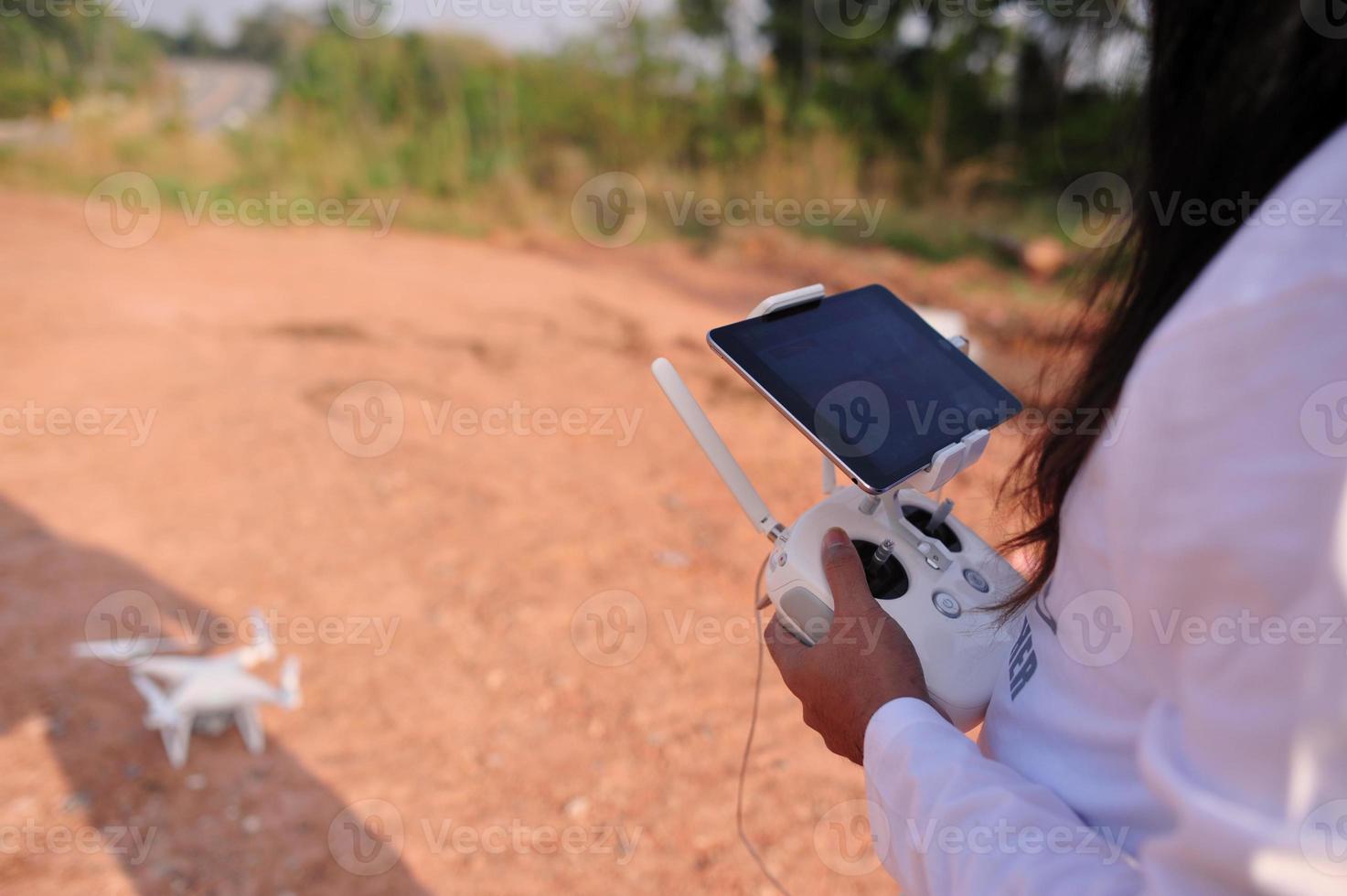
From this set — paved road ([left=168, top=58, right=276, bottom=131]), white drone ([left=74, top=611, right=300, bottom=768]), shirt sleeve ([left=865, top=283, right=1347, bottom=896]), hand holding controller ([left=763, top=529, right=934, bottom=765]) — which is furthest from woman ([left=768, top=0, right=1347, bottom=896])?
paved road ([left=168, top=58, right=276, bottom=131])

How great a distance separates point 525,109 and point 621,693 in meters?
9.38

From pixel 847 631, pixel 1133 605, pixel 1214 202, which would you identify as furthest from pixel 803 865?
pixel 1214 202

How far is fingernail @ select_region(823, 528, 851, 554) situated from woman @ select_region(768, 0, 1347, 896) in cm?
30

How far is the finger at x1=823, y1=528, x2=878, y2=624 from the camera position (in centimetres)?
106

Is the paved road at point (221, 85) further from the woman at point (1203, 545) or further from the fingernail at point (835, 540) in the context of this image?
the woman at point (1203, 545)

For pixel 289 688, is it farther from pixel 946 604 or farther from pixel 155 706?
pixel 946 604

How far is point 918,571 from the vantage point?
3.68ft

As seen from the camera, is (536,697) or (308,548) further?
(308,548)

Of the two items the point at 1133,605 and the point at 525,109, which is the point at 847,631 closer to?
the point at 1133,605

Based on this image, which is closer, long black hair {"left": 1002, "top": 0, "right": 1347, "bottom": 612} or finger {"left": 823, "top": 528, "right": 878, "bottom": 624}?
long black hair {"left": 1002, "top": 0, "right": 1347, "bottom": 612}

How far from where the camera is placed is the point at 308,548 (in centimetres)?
351

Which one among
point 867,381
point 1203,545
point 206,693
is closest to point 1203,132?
point 1203,545

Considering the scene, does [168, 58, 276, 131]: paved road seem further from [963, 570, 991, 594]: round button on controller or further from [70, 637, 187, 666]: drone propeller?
[963, 570, 991, 594]: round button on controller

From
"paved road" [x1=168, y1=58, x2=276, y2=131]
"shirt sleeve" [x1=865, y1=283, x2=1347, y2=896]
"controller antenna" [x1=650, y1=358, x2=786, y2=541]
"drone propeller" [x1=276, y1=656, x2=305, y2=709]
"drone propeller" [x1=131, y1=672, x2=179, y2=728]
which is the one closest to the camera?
"shirt sleeve" [x1=865, y1=283, x2=1347, y2=896]
